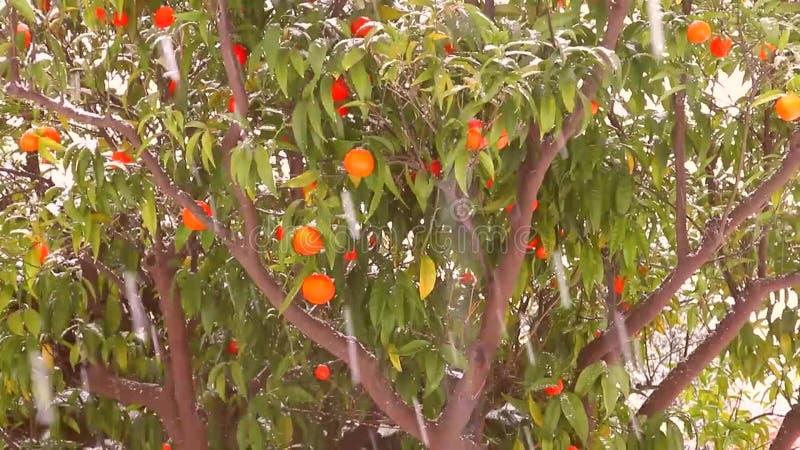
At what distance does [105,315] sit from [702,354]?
153 cm

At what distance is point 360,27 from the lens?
53.9 inches

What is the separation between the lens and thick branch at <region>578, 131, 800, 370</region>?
173 centimetres

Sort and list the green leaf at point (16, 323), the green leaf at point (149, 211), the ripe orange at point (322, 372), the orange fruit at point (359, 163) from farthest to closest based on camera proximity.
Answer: the ripe orange at point (322, 372), the green leaf at point (16, 323), the green leaf at point (149, 211), the orange fruit at point (359, 163)

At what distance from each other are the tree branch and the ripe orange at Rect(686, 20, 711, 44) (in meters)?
0.11

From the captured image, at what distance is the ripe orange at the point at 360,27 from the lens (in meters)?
1.37

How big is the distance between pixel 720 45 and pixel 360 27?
2.33ft

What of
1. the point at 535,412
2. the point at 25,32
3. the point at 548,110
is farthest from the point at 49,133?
the point at 535,412

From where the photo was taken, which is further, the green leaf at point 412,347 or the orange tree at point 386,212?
the green leaf at point 412,347

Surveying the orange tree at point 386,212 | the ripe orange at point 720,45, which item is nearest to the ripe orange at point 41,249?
the orange tree at point 386,212

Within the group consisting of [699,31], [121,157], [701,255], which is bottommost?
[121,157]

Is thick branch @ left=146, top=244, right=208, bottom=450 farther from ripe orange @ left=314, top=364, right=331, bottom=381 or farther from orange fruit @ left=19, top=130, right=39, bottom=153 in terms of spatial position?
orange fruit @ left=19, top=130, right=39, bottom=153

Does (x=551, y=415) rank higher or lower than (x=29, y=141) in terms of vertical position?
lower

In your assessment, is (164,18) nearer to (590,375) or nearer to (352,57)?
(352,57)

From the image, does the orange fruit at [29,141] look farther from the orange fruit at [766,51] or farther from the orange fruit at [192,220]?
the orange fruit at [766,51]
